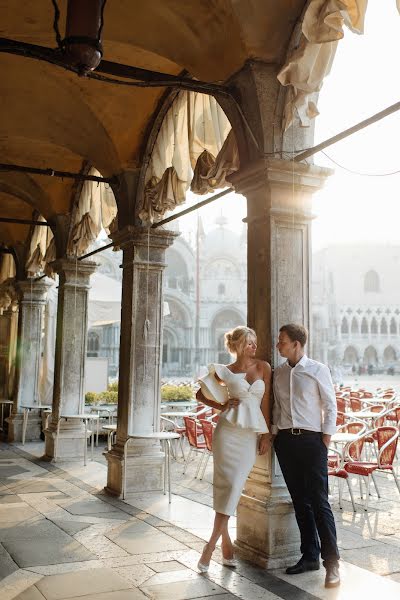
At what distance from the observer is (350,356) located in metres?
49.6

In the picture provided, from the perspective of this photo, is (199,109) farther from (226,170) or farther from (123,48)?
(226,170)

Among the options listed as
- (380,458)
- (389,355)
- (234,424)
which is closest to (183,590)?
(234,424)

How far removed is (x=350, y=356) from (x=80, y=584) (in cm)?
4814

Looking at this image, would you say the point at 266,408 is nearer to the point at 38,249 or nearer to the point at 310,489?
the point at 310,489

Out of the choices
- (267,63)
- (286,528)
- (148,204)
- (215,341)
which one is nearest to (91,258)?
(148,204)

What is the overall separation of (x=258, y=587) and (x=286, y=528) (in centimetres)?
54

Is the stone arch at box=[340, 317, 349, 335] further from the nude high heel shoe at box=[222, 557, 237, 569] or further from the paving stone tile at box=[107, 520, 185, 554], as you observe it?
the nude high heel shoe at box=[222, 557, 237, 569]

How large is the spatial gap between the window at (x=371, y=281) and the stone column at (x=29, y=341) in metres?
50.7

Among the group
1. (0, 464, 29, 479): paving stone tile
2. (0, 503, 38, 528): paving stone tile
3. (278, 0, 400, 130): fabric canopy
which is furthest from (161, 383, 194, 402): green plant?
(278, 0, 400, 130): fabric canopy

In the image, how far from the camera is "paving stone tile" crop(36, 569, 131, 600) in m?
3.28

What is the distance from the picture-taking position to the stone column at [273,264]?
3.97m

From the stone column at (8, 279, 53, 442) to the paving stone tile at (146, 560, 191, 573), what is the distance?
746cm

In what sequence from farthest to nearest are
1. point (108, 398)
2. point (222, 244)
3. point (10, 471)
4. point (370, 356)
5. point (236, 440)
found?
point (222, 244)
point (370, 356)
point (108, 398)
point (10, 471)
point (236, 440)

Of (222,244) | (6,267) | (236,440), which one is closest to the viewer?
(236,440)
